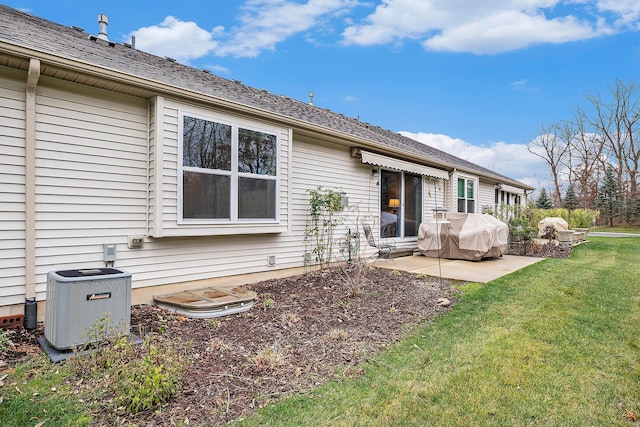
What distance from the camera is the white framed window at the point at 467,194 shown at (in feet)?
39.0

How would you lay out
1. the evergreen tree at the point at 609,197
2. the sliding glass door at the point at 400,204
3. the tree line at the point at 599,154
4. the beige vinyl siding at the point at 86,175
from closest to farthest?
the beige vinyl siding at the point at 86,175 → the sliding glass door at the point at 400,204 → the tree line at the point at 599,154 → the evergreen tree at the point at 609,197

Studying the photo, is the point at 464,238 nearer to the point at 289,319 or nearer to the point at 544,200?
the point at 289,319

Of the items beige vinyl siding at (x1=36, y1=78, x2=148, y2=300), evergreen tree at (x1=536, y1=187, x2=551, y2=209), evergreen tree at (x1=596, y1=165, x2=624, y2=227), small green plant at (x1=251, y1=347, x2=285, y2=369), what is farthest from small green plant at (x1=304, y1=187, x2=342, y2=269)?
evergreen tree at (x1=596, y1=165, x2=624, y2=227)

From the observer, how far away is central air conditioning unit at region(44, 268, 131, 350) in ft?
10.3

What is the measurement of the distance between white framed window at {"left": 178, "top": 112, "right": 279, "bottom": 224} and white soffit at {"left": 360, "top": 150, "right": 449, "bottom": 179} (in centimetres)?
269

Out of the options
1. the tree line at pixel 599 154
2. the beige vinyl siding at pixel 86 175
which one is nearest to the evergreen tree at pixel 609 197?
the tree line at pixel 599 154

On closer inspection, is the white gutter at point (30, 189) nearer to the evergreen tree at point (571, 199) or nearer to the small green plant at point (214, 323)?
the small green plant at point (214, 323)

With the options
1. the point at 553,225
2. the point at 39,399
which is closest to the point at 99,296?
the point at 39,399

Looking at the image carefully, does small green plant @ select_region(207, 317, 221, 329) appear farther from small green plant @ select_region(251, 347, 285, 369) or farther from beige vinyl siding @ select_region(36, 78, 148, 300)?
beige vinyl siding @ select_region(36, 78, 148, 300)

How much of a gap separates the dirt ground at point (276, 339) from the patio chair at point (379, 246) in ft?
7.16

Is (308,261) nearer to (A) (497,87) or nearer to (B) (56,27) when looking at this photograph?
(B) (56,27)

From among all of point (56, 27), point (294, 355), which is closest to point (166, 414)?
point (294, 355)

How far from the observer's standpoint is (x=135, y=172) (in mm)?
4641

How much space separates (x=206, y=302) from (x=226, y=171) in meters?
1.86
